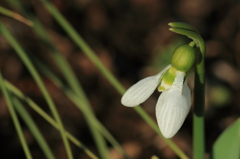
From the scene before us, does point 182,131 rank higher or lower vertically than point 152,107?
lower

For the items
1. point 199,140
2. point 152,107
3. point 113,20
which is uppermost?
point 113,20

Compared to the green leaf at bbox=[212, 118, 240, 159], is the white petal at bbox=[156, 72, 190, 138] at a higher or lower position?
higher

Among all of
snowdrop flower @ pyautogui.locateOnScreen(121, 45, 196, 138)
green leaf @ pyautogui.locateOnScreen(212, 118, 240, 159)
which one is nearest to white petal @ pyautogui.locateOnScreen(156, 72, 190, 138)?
snowdrop flower @ pyautogui.locateOnScreen(121, 45, 196, 138)

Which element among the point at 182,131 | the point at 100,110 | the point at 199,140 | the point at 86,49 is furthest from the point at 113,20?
the point at 199,140

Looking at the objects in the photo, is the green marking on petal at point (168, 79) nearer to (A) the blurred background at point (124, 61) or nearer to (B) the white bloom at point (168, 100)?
(B) the white bloom at point (168, 100)

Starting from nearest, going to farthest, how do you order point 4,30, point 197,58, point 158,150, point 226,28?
1. point 197,58
2. point 4,30
3. point 158,150
4. point 226,28

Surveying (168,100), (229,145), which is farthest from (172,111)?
(229,145)

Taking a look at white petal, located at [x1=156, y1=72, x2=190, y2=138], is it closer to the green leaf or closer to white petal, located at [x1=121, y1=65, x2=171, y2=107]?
white petal, located at [x1=121, y1=65, x2=171, y2=107]

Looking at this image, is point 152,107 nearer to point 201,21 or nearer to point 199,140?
point 201,21

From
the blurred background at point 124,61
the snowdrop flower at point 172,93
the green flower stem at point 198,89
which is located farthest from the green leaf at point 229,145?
the blurred background at point 124,61
